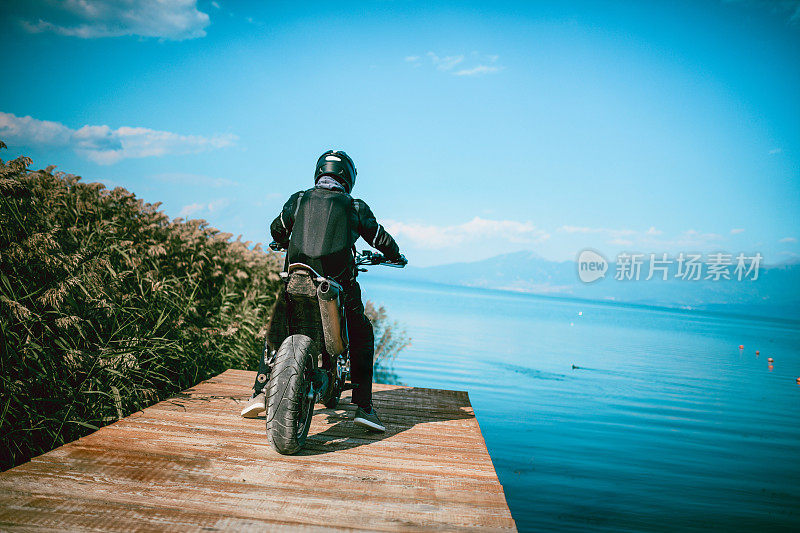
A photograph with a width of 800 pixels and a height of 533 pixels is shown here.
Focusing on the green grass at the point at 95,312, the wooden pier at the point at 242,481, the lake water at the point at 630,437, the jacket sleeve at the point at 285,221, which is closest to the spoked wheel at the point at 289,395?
the wooden pier at the point at 242,481

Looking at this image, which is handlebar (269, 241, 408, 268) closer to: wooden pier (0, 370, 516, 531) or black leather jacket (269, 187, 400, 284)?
black leather jacket (269, 187, 400, 284)

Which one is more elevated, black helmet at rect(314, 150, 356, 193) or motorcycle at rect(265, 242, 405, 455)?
black helmet at rect(314, 150, 356, 193)

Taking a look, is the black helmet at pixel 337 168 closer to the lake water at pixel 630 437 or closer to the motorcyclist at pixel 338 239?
the motorcyclist at pixel 338 239

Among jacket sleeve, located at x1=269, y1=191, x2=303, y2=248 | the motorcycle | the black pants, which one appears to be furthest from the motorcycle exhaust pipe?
jacket sleeve, located at x1=269, y1=191, x2=303, y2=248

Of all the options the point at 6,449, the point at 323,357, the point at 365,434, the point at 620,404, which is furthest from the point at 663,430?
the point at 6,449

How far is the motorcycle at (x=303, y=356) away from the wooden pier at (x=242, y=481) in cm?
27

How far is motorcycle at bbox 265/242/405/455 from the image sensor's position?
3.40 metres

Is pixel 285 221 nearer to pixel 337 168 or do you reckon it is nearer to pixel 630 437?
pixel 337 168

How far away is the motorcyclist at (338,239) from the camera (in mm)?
3814

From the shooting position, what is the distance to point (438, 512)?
2.71 metres

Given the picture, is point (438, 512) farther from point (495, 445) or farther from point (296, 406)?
point (495, 445)

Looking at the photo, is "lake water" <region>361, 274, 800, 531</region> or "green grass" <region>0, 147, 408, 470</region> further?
"lake water" <region>361, 274, 800, 531</region>

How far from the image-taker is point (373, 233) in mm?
4266

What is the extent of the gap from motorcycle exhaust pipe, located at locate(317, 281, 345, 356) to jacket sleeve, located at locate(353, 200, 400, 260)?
0.76 meters
